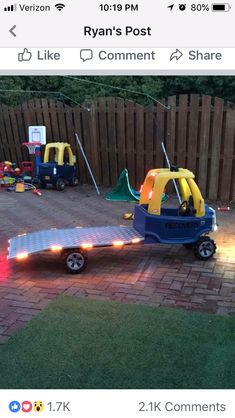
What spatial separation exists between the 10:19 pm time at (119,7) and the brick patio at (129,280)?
3.28m

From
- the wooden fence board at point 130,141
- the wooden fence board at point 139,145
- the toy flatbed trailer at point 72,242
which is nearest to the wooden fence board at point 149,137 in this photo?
the wooden fence board at point 139,145

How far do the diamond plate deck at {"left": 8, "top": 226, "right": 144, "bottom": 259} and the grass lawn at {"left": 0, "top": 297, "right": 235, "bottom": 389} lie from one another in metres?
1.13

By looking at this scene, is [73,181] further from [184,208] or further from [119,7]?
[119,7]

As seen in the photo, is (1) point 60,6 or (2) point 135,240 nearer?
(1) point 60,6

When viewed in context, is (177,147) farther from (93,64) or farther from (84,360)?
(84,360)

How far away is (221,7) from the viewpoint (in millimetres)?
3740

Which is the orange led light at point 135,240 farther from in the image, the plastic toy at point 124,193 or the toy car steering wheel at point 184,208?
the plastic toy at point 124,193

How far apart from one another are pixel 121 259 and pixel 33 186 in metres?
6.87

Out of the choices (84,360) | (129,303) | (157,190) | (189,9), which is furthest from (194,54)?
(84,360)

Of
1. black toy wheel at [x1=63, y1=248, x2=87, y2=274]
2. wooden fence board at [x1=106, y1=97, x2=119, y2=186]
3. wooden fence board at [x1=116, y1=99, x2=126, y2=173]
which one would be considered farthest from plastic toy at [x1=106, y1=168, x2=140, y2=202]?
black toy wheel at [x1=63, y1=248, x2=87, y2=274]

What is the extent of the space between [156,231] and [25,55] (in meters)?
3.19

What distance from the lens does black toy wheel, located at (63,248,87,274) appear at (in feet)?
18.9
